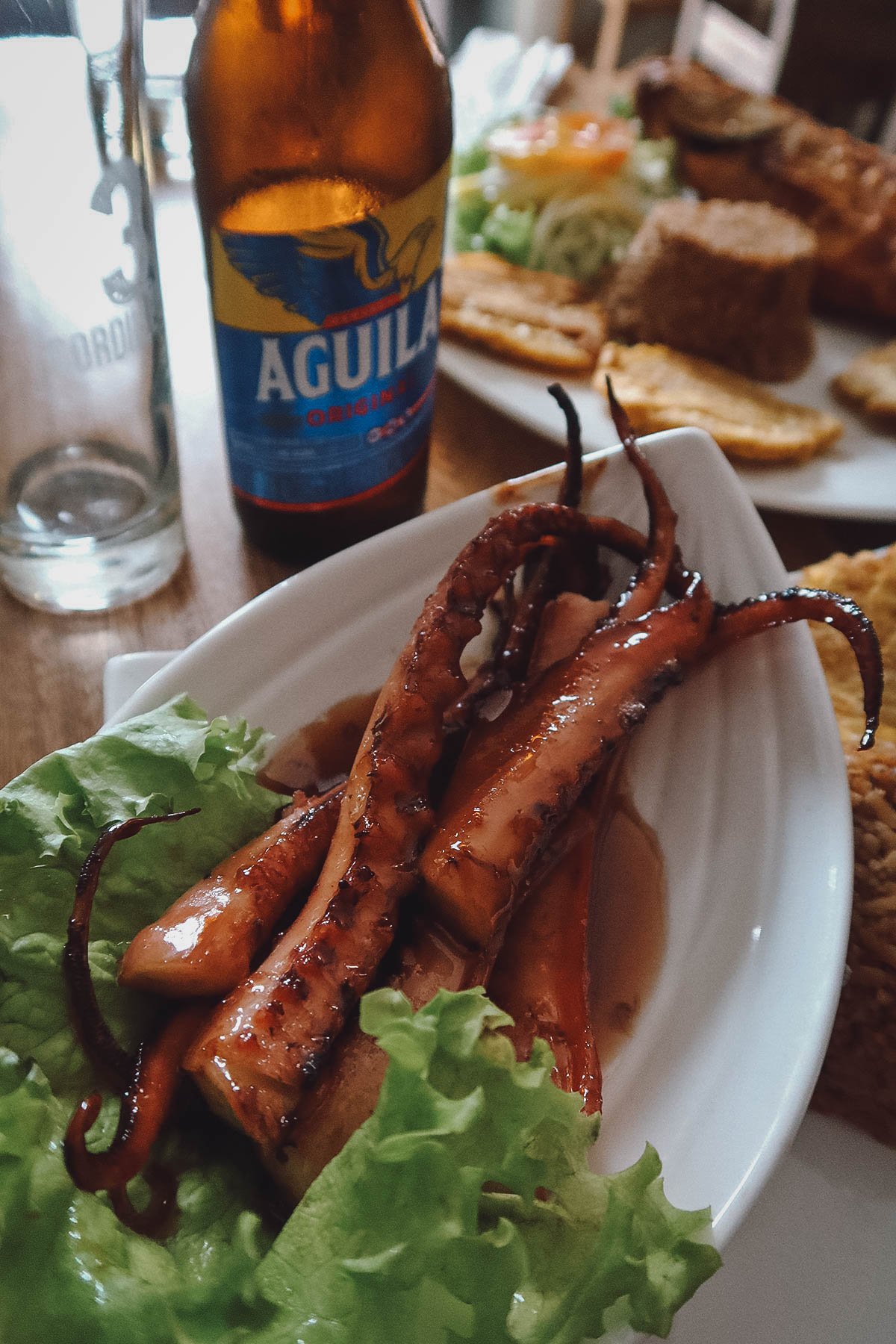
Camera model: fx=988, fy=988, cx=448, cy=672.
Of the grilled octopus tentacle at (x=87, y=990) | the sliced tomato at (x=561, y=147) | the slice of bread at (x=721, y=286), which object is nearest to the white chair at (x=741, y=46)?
the sliced tomato at (x=561, y=147)

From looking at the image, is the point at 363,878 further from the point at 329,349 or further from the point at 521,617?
the point at 329,349

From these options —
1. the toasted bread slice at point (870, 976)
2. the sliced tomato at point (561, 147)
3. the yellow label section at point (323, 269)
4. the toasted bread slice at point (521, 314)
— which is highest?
the yellow label section at point (323, 269)

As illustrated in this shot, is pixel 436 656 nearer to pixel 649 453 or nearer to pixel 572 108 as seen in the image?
pixel 649 453

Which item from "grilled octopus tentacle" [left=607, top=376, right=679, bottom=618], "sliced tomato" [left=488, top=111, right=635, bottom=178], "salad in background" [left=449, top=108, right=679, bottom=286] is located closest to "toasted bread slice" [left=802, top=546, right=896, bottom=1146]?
"grilled octopus tentacle" [left=607, top=376, right=679, bottom=618]

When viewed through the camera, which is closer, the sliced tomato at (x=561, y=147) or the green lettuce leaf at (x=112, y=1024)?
the green lettuce leaf at (x=112, y=1024)

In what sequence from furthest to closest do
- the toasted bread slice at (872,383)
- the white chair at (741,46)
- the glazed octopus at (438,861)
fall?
1. the white chair at (741,46)
2. the toasted bread slice at (872,383)
3. the glazed octopus at (438,861)

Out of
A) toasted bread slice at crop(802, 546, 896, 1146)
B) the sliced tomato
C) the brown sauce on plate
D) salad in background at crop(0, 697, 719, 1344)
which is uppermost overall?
the sliced tomato

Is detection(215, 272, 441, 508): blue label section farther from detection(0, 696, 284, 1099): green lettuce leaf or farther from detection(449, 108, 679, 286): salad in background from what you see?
detection(449, 108, 679, 286): salad in background

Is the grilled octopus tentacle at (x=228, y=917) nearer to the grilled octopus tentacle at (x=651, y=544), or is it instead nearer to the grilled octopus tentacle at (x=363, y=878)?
the grilled octopus tentacle at (x=363, y=878)
